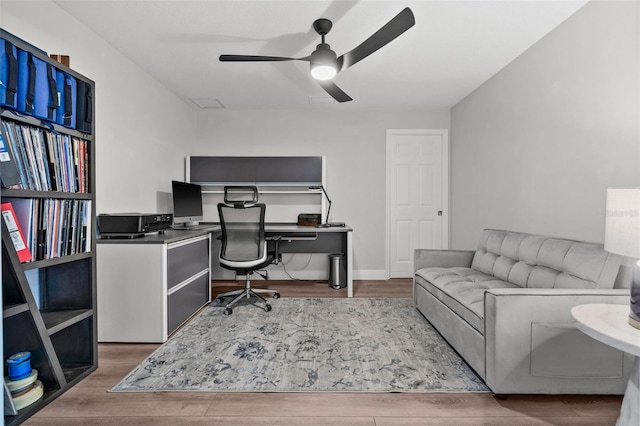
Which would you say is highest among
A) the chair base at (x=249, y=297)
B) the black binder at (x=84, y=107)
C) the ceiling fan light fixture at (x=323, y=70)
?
the ceiling fan light fixture at (x=323, y=70)

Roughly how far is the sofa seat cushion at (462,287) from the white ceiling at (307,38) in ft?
6.39

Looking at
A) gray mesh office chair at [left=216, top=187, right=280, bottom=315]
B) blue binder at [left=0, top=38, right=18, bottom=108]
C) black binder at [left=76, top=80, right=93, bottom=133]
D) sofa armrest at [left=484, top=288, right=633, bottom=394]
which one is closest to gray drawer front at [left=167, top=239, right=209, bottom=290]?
gray mesh office chair at [left=216, top=187, right=280, bottom=315]

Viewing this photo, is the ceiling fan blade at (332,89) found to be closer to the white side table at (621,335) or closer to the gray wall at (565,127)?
the gray wall at (565,127)

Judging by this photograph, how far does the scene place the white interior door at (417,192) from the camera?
181 inches

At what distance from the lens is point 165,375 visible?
1994mm

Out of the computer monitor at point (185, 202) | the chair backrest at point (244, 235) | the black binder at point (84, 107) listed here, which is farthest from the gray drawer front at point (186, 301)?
the black binder at point (84, 107)

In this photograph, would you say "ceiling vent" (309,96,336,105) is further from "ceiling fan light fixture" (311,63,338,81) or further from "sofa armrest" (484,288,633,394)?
"sofa armrest" (484,288,633,394)

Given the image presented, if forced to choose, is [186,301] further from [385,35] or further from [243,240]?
[385,35]

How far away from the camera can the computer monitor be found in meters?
3.36

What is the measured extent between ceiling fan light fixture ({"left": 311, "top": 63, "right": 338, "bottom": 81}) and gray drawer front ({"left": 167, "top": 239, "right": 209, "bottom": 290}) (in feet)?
5.88

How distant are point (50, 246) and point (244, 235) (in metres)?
1.56

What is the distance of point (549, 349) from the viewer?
66.4 inches

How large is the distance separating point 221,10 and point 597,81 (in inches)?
101

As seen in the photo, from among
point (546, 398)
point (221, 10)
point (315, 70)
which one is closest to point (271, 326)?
point (546, 398)
